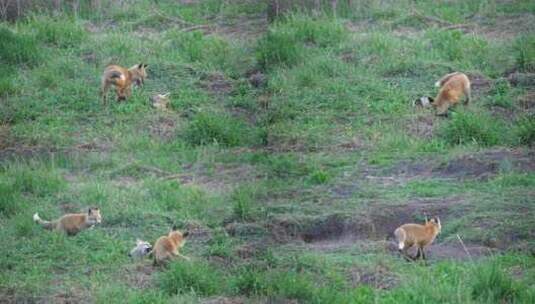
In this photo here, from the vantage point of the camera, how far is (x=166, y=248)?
1079 centimetres

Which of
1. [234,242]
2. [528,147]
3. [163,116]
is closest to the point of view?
[234,242]

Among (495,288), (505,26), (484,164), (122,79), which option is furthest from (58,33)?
(495,288)

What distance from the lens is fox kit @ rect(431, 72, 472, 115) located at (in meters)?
13.9

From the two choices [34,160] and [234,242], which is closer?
[234,242]

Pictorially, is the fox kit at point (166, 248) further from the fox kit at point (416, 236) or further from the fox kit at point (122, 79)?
the fox kit at point (122, 79)

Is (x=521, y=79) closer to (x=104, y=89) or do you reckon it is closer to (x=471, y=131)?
(x=471, y=131)

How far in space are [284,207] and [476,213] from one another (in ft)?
5.03

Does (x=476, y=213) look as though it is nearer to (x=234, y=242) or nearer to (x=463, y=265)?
(x=463, y=265)

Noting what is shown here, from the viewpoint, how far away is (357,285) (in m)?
10.2

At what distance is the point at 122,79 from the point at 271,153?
1.95m

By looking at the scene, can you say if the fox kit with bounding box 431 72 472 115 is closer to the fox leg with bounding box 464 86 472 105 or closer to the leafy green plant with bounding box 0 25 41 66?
the fox leg with bounding box 464 86 472 105

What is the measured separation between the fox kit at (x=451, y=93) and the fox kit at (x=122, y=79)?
2.93 meters

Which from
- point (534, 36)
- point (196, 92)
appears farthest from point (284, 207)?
point (534, 36)

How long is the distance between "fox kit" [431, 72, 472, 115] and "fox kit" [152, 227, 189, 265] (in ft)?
13.0
